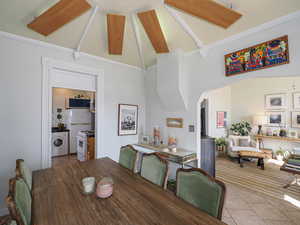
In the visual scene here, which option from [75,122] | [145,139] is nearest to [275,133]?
[145,139]

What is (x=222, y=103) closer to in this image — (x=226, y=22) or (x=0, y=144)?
(x=226, y=22)

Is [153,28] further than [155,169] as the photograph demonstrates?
Yes

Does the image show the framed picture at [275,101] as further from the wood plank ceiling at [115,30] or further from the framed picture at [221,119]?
the wood plank ceiling at [115,30]

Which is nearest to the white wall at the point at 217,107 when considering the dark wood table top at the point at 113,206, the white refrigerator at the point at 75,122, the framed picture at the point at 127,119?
the framed picture at the point at 127,119

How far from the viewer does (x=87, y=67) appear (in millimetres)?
2721

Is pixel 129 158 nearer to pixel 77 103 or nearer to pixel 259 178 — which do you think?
pixel 259 178

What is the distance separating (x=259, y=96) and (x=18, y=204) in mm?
6647

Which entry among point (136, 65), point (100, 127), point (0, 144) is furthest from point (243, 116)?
point (0, 144)

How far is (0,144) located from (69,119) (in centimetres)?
306

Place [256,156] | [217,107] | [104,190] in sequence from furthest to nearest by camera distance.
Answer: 1. [217,107]
2. [256,156]
3. [104,190]

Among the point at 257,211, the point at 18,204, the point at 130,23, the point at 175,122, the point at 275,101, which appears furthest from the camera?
the point at 275,101

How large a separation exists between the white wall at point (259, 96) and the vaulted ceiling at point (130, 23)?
4.18m

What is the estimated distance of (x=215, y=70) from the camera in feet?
7.54

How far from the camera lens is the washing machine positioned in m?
4.50
